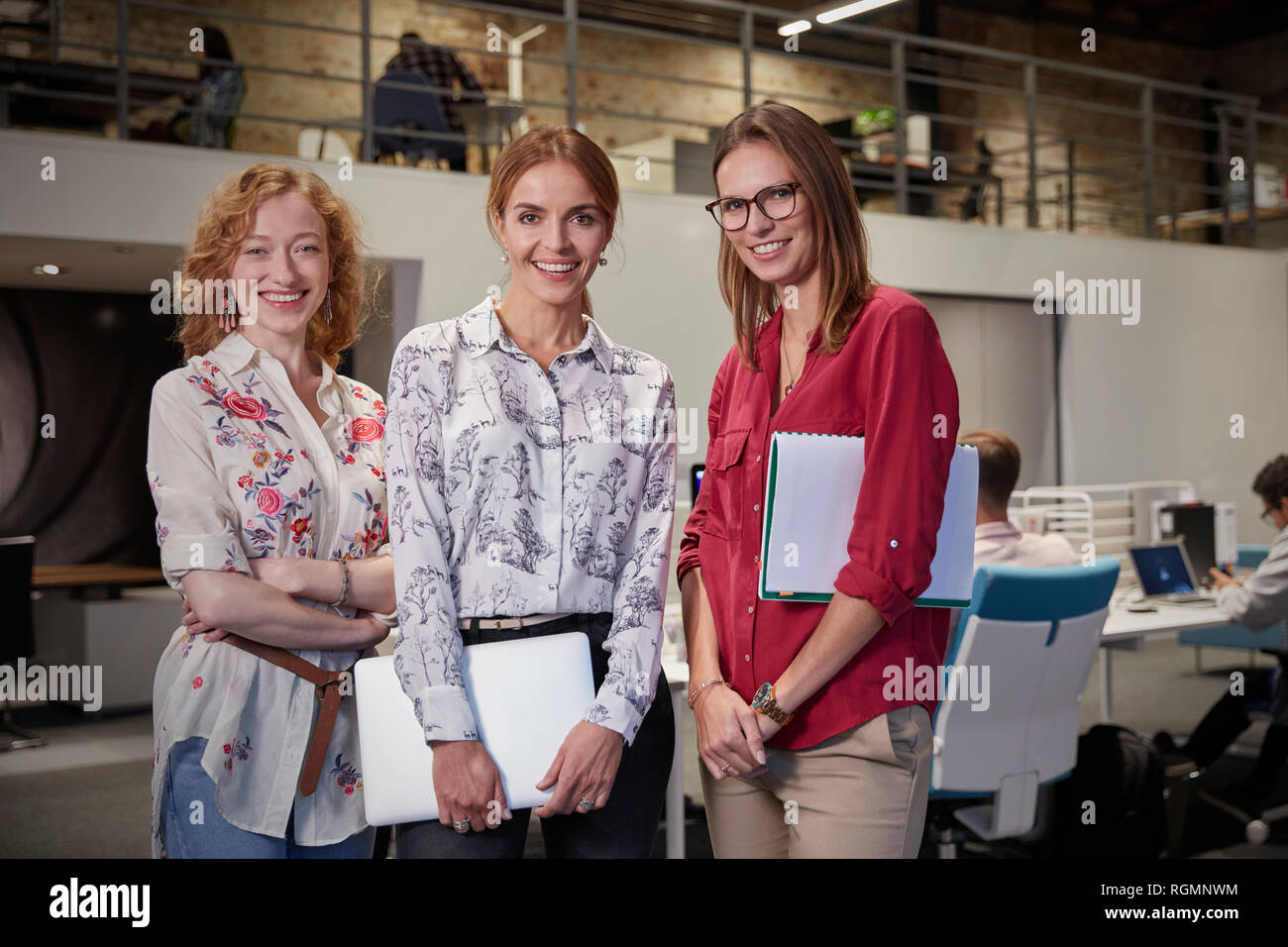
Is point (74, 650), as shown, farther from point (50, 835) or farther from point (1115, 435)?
point (1115, 435)

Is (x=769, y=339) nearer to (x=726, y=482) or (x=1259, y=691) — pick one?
(x=726, y=482)

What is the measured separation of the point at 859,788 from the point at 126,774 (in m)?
4.28

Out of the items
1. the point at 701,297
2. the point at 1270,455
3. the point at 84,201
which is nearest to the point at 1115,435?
the point at 1270,455

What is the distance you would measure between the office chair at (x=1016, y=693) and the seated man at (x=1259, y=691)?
125 centimetres

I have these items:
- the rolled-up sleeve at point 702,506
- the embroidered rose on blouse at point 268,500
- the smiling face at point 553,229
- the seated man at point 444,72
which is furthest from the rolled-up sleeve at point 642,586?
the seated man at point 444,72

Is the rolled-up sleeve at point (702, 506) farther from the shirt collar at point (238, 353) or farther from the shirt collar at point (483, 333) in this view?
the shirt collar at point (238, 353)

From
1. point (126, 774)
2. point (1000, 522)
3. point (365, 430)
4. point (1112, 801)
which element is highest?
point (365, 430)

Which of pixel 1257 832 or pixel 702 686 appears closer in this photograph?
pixel 702 686

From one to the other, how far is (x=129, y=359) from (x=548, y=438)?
6.55 m

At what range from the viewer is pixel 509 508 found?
56.7 inches

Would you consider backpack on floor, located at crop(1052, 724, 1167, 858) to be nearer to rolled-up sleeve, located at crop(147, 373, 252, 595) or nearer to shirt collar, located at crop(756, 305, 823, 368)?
shirt collar, located at crop(756, 305, 823, 368)

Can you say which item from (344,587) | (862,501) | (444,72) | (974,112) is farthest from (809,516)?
(974,112)

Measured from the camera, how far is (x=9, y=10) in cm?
654
